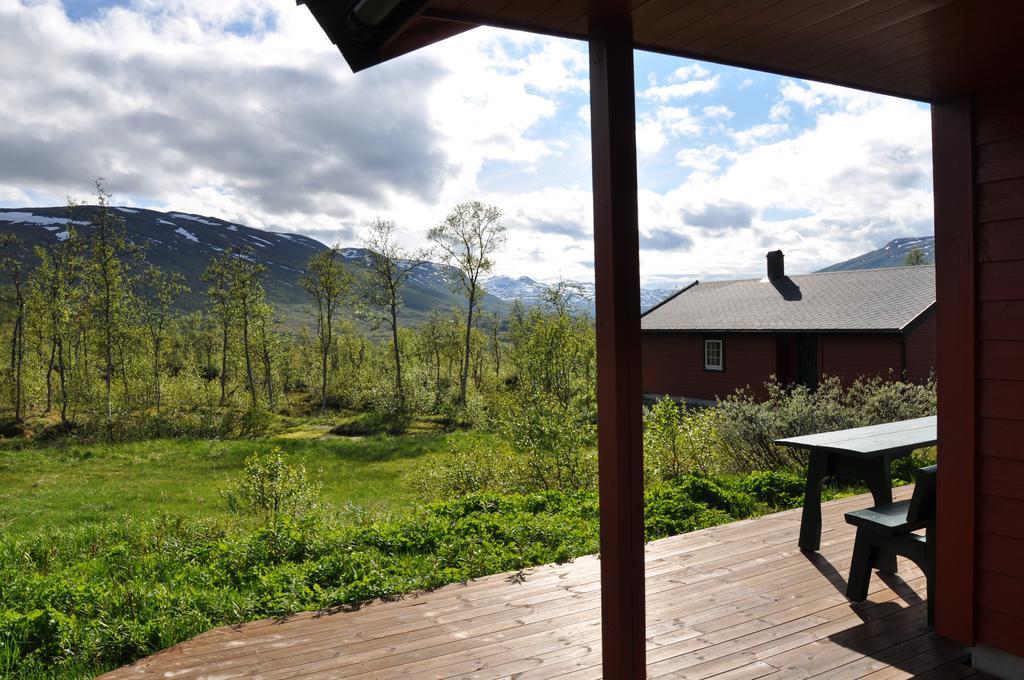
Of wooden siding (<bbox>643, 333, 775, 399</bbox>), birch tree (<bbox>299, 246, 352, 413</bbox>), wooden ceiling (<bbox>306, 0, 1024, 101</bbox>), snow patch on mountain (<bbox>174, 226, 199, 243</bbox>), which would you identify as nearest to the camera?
wooden ceiling (<bbox>306, 0, 1024, 101</bbox>)

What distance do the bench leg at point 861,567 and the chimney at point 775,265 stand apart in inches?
710

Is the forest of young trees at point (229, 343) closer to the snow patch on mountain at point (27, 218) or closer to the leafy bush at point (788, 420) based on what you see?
the leafy bush at point (788, 420)

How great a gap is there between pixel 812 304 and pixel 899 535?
15.4 m

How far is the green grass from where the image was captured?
852 cm

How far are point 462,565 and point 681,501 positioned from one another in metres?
2.28

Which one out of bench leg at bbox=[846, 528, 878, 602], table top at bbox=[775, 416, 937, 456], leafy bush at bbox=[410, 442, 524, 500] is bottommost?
leafy bush at bbox=[410, 442, 524, 500]

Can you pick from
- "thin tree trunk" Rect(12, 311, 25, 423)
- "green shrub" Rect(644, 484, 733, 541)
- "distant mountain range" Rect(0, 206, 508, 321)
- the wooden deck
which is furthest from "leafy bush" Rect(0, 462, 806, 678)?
"distant mountain range" Rect(0, 206, 508, 321)

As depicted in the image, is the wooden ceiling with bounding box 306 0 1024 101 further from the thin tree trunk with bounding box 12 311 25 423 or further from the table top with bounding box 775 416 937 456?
the thin tree trunk with bounding box 12 311 25 423

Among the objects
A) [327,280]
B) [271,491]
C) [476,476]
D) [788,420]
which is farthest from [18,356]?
[788,420]

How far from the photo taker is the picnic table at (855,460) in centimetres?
348

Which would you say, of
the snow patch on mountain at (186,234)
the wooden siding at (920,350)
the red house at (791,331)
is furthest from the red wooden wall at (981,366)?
the snow patch on mountain at (186,234)

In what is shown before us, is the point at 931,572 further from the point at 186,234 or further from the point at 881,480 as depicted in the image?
the point at 186,234

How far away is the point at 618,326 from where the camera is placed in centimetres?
179

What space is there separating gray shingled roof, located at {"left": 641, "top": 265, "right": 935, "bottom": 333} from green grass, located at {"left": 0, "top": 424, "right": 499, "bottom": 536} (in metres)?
9.12
